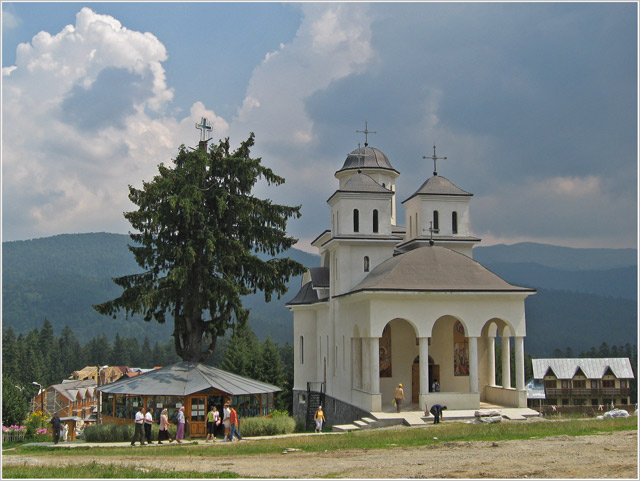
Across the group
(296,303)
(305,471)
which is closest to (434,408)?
(305,471)

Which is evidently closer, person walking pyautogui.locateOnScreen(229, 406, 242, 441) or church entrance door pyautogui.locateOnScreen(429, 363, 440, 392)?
person walking pyautogui.locateOnScreen(229, 406, 242, 441)

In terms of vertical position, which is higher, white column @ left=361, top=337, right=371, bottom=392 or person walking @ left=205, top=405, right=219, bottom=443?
white column @ left=361, top=337, right=371, bottom=392


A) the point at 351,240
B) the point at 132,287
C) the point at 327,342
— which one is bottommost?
the point at 327,342

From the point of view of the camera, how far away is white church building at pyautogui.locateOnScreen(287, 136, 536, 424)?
30578 millimetres

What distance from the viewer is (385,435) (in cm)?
2289

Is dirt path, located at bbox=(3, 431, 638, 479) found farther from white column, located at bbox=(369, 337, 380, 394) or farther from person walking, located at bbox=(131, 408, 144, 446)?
white column, located at bbox=(369, 337, 380, 394)

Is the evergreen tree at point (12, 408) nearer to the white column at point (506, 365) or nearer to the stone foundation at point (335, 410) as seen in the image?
the stone foundation at point (335, 410)

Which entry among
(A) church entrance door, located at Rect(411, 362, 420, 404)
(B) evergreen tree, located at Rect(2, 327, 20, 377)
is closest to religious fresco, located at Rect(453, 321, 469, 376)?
(A) church entrance door, located at Rect(411, 362, 420, 404)

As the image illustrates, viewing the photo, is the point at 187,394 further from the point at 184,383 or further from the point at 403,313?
the point at 403,313

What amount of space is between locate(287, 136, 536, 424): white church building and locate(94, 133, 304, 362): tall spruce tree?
167 inches

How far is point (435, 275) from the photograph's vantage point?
31344 millimetres

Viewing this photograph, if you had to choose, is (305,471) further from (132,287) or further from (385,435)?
(132,287)

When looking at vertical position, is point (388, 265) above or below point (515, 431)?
above

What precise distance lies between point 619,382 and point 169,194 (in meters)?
60.4
